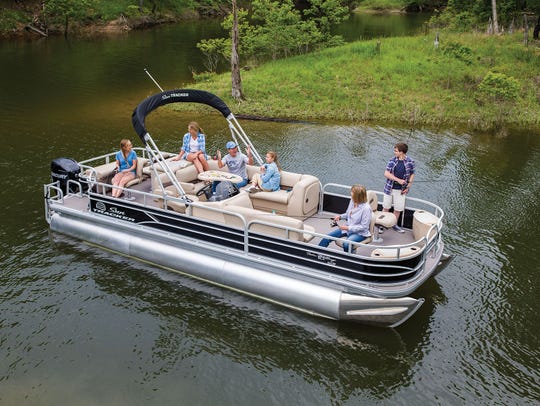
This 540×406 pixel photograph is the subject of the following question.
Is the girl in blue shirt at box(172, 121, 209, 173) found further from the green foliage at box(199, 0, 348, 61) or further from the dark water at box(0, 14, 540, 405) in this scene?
the green foliage at box(199, 0, 348, 61)

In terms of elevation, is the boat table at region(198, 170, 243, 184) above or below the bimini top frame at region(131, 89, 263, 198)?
below

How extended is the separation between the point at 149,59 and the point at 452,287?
92.0ft

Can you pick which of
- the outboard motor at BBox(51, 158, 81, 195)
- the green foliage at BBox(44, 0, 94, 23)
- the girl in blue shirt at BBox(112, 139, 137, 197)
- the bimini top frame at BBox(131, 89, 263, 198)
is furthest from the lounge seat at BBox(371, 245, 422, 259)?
the green foliage at BBox(44, 0, 94, 23)

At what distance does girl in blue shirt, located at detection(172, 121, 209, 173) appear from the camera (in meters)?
12.1

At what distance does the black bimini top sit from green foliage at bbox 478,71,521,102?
45.4 feet

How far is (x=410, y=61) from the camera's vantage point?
82.1 ft

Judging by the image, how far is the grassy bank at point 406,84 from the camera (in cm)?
2128

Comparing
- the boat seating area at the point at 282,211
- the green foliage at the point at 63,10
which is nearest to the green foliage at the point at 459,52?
the boat seating area at the point at 282,211

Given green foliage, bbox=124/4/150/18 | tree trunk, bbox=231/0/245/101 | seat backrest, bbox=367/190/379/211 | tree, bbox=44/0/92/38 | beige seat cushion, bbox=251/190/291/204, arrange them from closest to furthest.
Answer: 1. seat backrest, bbox=367/190/379/211
2. beige seat cushion, bbox=251/190/291/204
3. tree trunk, bbox=231/0/245/101
4. tree, bbox=44/0/92/38
5. green foliage, bbox=124/4/150/18

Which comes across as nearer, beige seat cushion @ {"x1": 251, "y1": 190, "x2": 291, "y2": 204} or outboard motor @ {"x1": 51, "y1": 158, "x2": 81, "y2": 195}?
beige seat cushion @ {"x1": 251, "y1": 190, "x2": 291, "y2": 204}

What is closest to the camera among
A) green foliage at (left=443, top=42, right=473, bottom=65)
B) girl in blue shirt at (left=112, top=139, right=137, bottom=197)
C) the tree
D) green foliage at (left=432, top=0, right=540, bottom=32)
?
girl in blue shirt at (left=112, top=139, right=137, bottom=197)

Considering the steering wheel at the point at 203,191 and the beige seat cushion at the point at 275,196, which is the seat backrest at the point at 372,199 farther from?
the steering wheel at the point at 203,191

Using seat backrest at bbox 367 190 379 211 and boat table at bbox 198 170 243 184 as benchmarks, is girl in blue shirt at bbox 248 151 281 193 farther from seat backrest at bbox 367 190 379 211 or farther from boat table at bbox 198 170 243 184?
seat backrest at bbox 367 190 379 211

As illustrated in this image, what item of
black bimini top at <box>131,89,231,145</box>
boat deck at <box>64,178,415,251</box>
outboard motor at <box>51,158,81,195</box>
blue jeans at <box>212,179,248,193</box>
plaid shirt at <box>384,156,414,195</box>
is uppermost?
black bimini top at <box>131,89,231,145</box>
